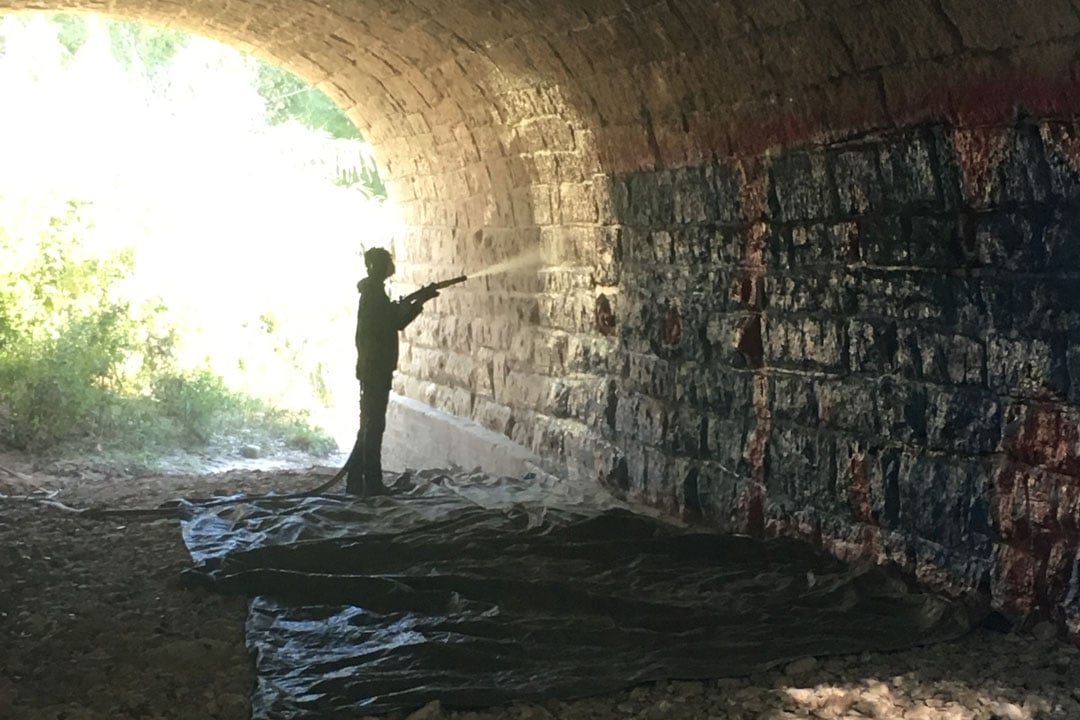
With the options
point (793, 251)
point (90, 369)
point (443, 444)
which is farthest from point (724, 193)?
→ point (90, 369)

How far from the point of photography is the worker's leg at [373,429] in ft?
19.7

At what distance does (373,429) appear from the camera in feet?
19.9

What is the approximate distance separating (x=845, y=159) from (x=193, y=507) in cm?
346

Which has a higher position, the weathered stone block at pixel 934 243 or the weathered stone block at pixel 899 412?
the weathered stone block at pixel 934 243

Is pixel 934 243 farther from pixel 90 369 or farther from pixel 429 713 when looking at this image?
pixel 90 369

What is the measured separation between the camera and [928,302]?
3.64 meters

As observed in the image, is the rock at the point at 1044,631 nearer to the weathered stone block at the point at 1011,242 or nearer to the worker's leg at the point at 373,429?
the weathered stone block at the point at 1011,242

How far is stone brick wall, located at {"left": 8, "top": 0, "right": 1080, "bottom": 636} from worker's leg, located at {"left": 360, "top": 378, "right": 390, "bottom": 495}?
33.5 inches

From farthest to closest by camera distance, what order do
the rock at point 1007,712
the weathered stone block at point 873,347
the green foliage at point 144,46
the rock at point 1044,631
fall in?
the green foliage at point 144,46 → the weathered stone block at point 873,347 → the rock at point 1044,631 → the rock at point 1007,712

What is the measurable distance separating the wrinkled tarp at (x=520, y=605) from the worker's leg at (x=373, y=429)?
0.89 m

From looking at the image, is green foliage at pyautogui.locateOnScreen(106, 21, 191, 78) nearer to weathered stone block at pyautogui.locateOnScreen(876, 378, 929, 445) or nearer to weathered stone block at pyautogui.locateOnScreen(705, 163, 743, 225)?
weathered stone block at pyautogui.locateOnScreen(705, 163, 743, 225)

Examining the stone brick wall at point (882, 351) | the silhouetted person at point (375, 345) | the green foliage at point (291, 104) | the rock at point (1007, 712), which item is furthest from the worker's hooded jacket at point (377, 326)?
the green foliage at point (291, 104)

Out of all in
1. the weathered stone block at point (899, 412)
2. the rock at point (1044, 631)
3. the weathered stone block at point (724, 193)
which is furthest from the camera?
the weathered stone block at point (724, 193)

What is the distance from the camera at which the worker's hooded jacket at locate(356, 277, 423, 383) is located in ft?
19.6
